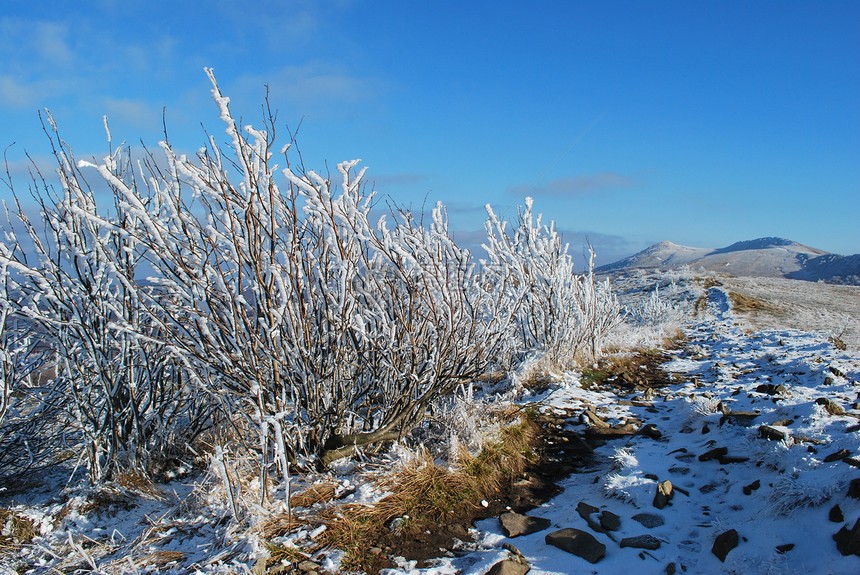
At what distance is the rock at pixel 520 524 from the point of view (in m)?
2.94

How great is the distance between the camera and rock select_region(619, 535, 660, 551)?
265cm

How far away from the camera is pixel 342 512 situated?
118 inches

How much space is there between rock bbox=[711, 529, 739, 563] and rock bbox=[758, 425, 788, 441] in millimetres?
1268

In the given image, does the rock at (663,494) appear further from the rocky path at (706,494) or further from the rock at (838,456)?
the rock at (838,456)

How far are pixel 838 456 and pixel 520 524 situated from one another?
207 centimetres

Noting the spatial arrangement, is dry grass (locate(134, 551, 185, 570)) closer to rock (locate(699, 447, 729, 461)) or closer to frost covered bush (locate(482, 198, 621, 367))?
rock (locate(699, 447, 729, 461))

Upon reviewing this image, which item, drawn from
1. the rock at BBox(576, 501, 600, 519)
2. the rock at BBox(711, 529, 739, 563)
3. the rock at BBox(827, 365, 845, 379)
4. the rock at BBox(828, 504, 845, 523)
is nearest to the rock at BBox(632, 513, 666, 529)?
the rock at BBox(576, 501, 600, 519)

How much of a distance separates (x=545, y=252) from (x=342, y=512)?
530 centimetres

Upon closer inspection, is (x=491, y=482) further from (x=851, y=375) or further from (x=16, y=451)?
(x=851, y=375)

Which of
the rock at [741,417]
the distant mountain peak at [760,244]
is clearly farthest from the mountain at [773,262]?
the rock at [741,417]

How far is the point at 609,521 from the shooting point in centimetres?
293

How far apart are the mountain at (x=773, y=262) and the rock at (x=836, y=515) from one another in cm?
4181

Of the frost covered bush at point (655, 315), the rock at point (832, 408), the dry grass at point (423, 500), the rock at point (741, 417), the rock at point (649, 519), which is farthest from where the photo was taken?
the frost covered bush at point (655, 315)

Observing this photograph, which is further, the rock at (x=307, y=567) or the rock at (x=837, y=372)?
the rock at (x=837, y=372)
